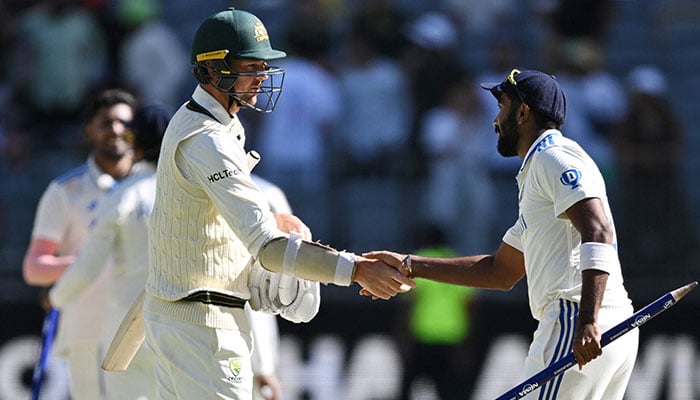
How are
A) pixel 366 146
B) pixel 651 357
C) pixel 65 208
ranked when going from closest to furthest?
pixel 65 208 < pixel 651 357 < pixel 366 146

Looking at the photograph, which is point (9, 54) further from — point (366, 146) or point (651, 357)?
point (651, 357)

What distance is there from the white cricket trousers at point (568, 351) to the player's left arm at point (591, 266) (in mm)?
163

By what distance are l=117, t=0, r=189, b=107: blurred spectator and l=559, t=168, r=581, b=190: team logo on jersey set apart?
8214 mm

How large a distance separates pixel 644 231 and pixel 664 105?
5.31ft

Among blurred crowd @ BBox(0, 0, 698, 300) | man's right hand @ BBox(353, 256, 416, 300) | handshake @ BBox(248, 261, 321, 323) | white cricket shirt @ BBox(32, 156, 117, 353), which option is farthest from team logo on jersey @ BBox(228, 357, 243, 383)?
blurred crowd @ BBox(0, 0, 698, 300)

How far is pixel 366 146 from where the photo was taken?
1224cm

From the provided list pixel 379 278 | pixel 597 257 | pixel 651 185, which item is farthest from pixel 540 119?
pixel 651 185

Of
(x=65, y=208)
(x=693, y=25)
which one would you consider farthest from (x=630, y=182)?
(x=65, y=208)

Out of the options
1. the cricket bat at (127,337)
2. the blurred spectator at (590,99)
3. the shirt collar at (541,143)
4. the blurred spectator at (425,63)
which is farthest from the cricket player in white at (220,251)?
the blurred spectator at (590,99)

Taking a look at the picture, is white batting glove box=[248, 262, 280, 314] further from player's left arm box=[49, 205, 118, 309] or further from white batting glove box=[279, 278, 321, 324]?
player's left arm box=[49, 205, 118, 309]

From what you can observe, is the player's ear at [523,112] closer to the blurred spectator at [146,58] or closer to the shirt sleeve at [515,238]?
the shirt sleeve at [515,238]

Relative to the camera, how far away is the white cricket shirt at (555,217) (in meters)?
5.29

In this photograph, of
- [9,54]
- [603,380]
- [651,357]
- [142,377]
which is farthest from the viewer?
[9,54]

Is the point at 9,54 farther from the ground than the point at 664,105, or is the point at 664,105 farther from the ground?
the point at 664,105
